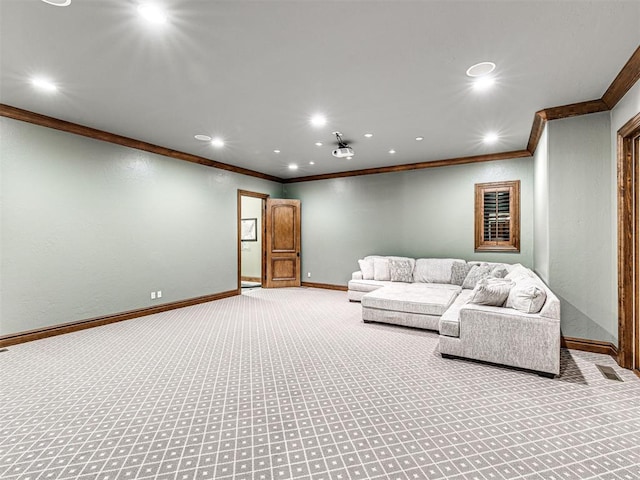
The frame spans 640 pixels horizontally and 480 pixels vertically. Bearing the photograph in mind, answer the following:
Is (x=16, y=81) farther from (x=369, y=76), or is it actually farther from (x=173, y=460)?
(x=173, y=460)

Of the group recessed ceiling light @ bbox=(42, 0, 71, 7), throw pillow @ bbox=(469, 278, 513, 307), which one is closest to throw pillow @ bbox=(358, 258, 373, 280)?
A: throw pillow @ bbox=(469, 278, 513, 307)

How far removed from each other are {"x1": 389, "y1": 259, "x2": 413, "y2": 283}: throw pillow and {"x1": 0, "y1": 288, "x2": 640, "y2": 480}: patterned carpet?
253cm

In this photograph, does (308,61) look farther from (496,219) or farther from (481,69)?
(496,219)

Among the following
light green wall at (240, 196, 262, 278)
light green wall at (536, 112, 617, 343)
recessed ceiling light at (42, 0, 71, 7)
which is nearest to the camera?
recessed ceiling light at (42, 0, 71, 7)

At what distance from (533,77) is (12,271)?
6332mm

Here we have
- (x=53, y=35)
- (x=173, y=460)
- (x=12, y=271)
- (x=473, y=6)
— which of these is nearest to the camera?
(x=173, y=460)

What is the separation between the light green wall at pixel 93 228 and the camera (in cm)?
392

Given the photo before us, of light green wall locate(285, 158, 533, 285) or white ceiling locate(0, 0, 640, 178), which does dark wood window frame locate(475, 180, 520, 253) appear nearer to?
light green wall locate(285, 158, 533, 285)

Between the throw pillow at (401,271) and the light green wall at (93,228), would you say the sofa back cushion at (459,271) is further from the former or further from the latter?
the light green wall at (93,228)

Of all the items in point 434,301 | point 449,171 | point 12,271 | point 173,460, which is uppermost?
point 449,171

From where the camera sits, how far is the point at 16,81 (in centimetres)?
319

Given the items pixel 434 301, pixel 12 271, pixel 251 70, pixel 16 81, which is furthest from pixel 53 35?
pixel 434 301

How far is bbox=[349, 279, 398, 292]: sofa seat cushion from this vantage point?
20.4 feet

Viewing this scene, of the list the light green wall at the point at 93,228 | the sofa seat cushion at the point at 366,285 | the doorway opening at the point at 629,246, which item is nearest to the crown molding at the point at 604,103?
the doorway opening at the point at 629,246
